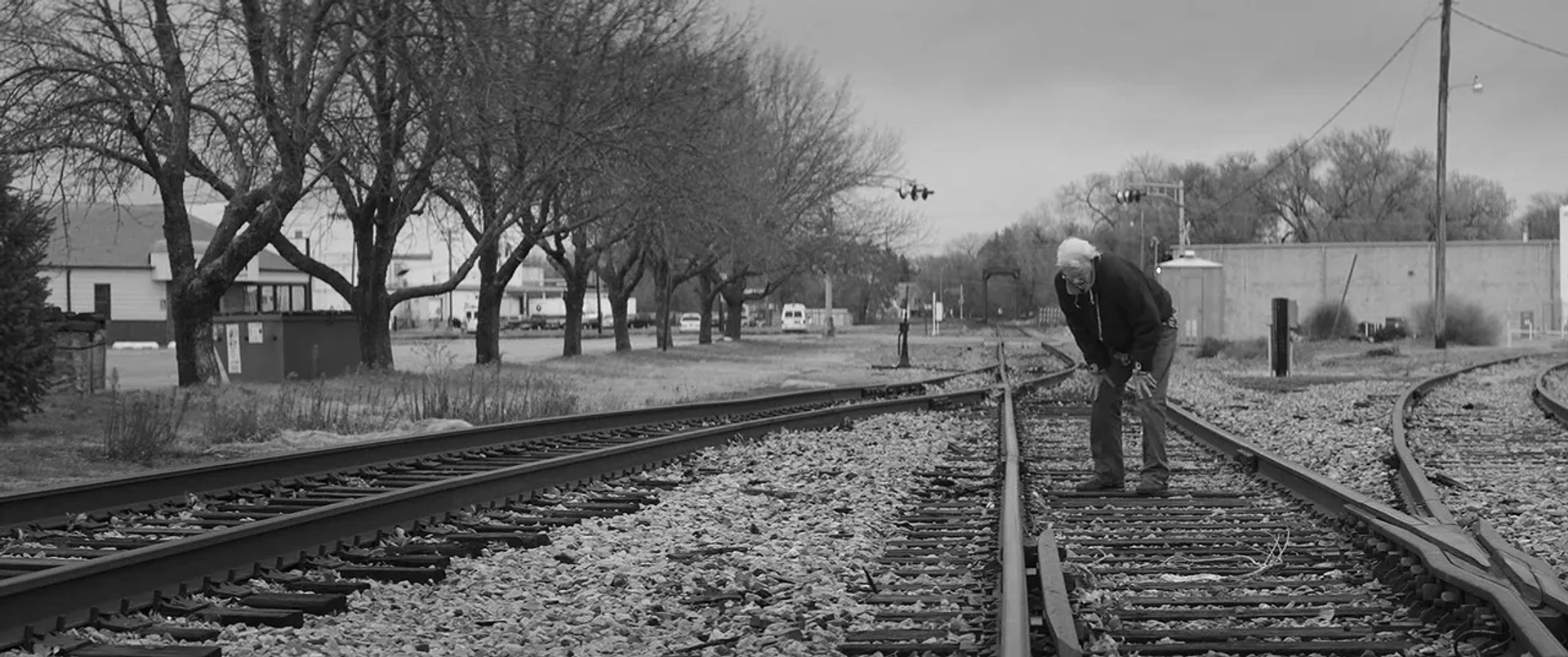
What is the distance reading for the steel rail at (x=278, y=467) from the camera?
830 centimetres

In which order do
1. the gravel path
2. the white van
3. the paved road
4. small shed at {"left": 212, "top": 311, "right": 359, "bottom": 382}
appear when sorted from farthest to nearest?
1. the white van
2. the paved road
3. small shed at {"left": 212, "top": 311, "right": 359, "bottom": 382}
4. the gravel path

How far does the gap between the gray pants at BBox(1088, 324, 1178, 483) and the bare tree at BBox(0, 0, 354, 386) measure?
1526cm

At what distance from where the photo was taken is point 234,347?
27.3m

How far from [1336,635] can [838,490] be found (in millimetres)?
4864

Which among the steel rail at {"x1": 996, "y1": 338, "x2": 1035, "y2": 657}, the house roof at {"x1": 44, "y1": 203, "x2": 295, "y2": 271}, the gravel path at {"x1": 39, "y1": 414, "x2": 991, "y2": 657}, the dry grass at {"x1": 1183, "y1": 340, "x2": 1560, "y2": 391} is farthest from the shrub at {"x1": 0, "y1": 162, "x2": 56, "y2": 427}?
the house roof at {"x1": 44, "y1": 203, "x2": 295, "y2": 271}

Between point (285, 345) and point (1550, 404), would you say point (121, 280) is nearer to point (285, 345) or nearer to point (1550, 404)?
point (285, 345)

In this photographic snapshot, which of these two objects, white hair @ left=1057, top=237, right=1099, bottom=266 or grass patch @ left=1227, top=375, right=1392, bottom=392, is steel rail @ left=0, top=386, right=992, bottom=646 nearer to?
white hair @ left=1057, top=237, right=1099, bottom=266

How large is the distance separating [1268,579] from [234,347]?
24.1 metres

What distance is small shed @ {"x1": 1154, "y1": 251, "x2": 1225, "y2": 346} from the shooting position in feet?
165

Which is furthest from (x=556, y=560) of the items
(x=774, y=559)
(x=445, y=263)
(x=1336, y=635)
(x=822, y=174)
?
(x=445, y=263)

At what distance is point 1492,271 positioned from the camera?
61.4 m

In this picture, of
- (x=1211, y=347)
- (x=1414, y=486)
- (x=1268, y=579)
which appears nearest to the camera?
(x=1268, y=579)

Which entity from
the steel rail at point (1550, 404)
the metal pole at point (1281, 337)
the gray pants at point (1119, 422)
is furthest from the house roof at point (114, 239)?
the gray pants at point (1119, 422)

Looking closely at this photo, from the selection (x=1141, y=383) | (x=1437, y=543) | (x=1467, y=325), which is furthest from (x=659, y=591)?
(x=1467, y=325)
